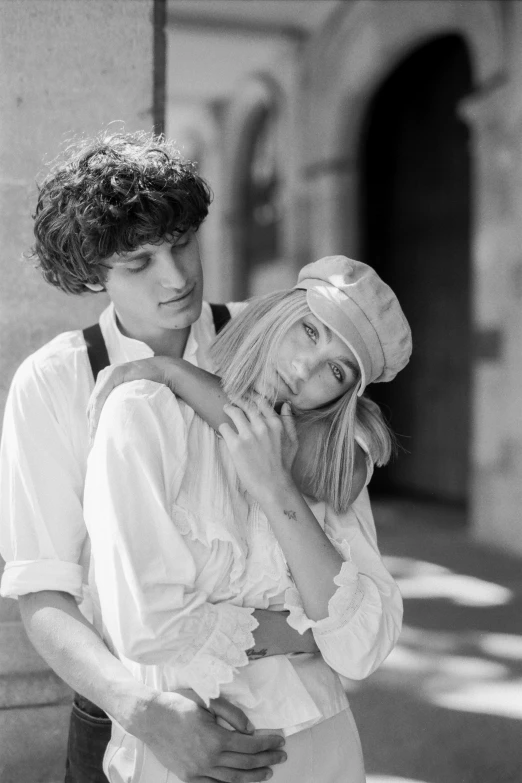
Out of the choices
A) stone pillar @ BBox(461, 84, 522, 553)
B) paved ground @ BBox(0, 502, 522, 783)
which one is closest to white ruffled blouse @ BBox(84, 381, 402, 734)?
paved ground @ BBox(0, 502, 522, 783)

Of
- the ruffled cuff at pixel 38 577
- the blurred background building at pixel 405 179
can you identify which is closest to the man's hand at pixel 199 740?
the ruffled cuff at pixel 38 577

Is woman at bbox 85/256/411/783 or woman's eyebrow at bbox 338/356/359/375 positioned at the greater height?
woman's eyebrow at bbox 338/356/359/375

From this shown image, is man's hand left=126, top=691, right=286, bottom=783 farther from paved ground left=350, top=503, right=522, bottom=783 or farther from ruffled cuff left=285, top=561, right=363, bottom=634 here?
paved ground left=350, top=503, right=522, bottom=783

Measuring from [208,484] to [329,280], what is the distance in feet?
1.43

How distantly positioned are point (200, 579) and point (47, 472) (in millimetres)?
407

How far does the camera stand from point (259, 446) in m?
1.57

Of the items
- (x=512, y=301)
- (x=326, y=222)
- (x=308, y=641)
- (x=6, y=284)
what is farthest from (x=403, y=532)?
(x=308, y=641)

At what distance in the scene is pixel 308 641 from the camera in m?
1.58

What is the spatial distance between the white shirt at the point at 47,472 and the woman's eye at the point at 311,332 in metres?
0.26

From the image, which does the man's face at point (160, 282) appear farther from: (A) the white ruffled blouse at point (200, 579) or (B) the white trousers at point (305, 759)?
(B) the white trousers at point (305, 759)

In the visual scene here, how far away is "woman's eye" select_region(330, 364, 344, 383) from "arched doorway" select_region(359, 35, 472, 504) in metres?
6.55

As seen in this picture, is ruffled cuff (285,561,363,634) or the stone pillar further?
the stone pillar

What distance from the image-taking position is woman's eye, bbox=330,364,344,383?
166 centimetres

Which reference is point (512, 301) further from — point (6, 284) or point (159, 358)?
point (159, 358)
